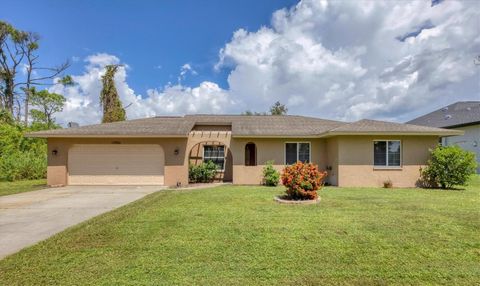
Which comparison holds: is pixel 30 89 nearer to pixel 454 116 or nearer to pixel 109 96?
pixel 109 96

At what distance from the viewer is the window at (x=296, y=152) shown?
620 inches

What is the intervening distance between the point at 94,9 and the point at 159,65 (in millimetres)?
8758

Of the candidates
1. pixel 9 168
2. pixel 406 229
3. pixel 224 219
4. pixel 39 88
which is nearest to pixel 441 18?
pixel 406 229

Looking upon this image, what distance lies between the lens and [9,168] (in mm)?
18062

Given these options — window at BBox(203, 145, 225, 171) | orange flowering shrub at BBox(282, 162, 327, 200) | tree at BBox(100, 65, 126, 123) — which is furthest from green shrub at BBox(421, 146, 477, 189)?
tree at BBox(100, 65, 126, 123)

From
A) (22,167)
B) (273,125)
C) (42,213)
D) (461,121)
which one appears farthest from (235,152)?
(461,121)

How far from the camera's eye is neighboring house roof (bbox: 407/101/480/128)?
24.1 m

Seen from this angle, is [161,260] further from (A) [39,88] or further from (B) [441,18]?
(A) [39,88]

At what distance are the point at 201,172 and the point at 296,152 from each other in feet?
19.0

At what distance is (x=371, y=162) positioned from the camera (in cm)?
1412

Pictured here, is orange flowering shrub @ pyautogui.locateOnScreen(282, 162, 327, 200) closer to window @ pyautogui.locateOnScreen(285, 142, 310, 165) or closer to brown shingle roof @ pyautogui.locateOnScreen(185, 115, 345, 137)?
brown shingle roof @ pyautogui.locateOnScreen(185, 115, 345, 137)

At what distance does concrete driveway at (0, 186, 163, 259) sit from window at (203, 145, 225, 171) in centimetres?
641

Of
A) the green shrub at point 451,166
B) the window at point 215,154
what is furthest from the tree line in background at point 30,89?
the green shrub at point 451,166

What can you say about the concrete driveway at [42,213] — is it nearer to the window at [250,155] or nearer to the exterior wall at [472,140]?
the window at [250,155]
